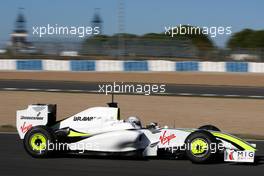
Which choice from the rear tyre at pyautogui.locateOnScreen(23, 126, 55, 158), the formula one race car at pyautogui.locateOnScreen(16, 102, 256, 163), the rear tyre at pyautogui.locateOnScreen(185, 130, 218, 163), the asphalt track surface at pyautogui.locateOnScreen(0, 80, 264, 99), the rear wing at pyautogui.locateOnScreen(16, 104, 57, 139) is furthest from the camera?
the asphalt track surface at pyautogui.locateOnScreen(0, 80, 264, 99)

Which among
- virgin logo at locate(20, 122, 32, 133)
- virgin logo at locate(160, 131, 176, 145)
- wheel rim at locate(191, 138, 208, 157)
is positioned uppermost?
virgin logo at locate(20, 122, 32, 133)

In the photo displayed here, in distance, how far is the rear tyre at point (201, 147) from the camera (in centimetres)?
848

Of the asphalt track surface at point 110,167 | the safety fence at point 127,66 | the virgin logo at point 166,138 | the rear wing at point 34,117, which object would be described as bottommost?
the asphalt track surface at point 110,167

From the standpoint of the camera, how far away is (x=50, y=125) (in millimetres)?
9508

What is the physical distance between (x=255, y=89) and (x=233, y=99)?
609cm

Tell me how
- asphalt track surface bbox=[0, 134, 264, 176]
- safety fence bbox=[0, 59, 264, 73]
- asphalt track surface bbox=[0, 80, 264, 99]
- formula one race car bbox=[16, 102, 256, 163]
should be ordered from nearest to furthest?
asphalt track surface bbox=[0, 134, 264, 176], formula one race car bbox=[16, 102, 256, 163], asphalt track surface bbox=[0, 80, 264, 99], safety fence bbox=[0, 59, 264, 73]

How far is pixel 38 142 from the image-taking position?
9.16 m

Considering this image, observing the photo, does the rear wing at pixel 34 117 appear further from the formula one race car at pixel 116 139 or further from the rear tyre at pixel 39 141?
the rear tyre at pixel 39 141

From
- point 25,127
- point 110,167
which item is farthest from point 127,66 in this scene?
point 110,167

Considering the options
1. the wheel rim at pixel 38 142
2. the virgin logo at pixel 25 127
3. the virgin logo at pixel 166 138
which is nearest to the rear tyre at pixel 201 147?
the virgin logo at pixel 166 138

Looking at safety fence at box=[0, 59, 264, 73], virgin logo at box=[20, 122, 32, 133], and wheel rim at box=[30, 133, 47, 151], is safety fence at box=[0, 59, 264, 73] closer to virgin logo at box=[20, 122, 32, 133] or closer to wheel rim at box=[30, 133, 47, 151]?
virgin logo at box=[20, 122, 32, 133]

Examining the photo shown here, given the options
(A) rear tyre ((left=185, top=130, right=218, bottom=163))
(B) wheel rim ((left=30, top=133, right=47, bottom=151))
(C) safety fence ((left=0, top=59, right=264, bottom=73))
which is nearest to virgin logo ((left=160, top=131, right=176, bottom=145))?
(A) rear tyre ((left=185, top=130, right=218, bottom=163))

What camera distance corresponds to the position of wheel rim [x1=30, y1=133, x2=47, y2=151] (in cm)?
909

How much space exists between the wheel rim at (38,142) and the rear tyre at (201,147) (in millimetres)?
2253
